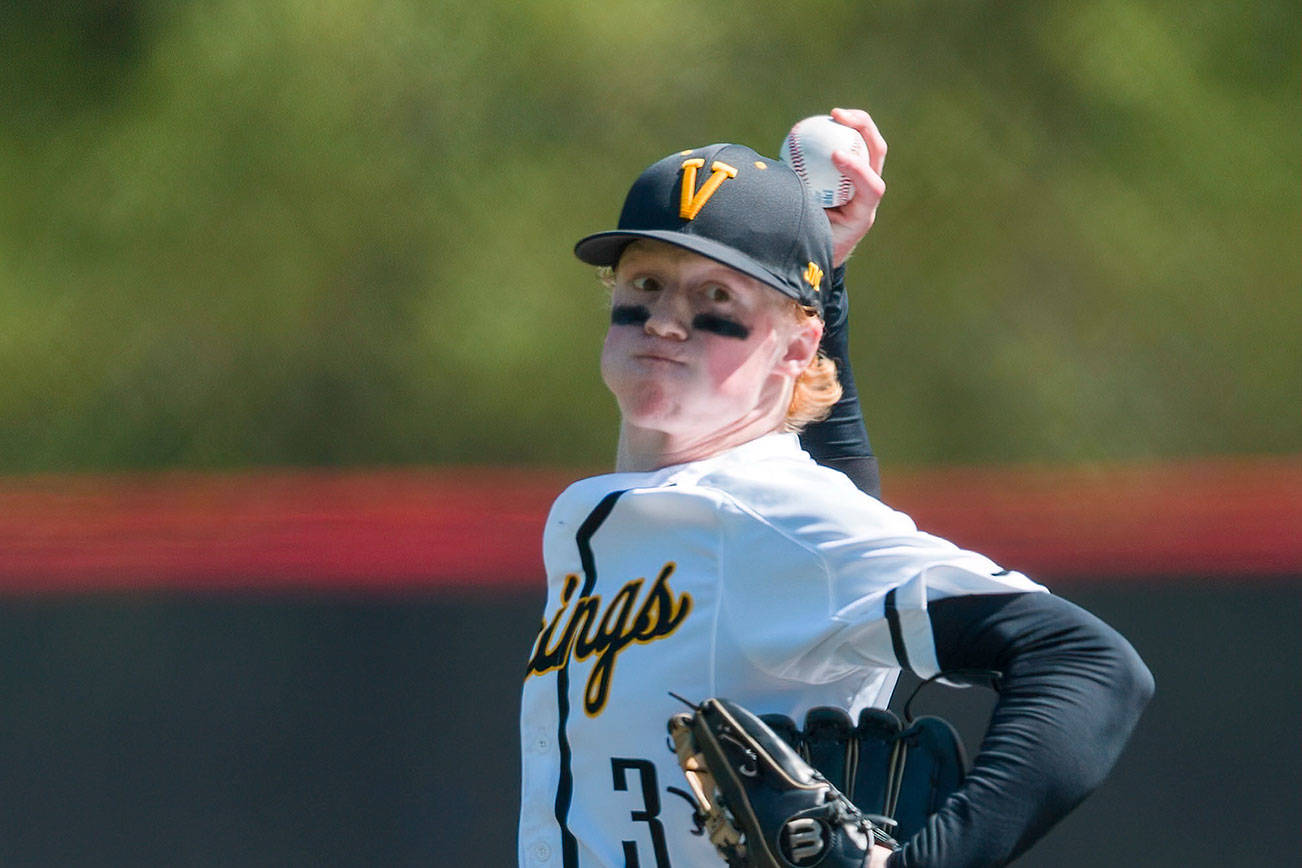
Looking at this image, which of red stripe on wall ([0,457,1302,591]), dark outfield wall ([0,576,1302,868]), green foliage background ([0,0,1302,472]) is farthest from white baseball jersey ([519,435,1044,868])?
green foliage background ([0,0,1302,472])

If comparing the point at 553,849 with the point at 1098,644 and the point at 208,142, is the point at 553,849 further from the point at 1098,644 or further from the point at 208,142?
the point at 208,142

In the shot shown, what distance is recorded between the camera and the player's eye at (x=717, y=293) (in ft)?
5.67

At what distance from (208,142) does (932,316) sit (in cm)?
379

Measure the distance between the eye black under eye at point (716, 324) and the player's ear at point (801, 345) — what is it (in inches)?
3.7

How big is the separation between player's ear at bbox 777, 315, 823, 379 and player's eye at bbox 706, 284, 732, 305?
104 millimetres

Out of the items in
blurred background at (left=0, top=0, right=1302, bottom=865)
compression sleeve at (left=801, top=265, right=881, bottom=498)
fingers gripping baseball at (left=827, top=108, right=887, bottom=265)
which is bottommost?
compression sleeve at (left=801, top=265, right=881, bottom=498)

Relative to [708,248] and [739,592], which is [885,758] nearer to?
[739,592]

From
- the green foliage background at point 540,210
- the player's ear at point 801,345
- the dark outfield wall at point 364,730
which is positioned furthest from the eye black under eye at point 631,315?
the green foliage background at point 540,210

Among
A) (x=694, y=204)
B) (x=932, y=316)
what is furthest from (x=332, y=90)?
(x=694, y=204)

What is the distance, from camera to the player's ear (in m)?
1.80

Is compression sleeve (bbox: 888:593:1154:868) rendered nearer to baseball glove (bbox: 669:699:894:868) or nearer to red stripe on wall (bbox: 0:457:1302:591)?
baseball glove (bbox: 669:699:894:868)

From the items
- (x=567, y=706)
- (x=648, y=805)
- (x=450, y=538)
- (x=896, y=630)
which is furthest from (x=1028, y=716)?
(x=450, y=538)

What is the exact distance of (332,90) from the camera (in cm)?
810

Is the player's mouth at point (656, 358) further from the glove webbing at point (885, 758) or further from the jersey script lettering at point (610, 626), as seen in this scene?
the glove webbing at point (885, 758)
